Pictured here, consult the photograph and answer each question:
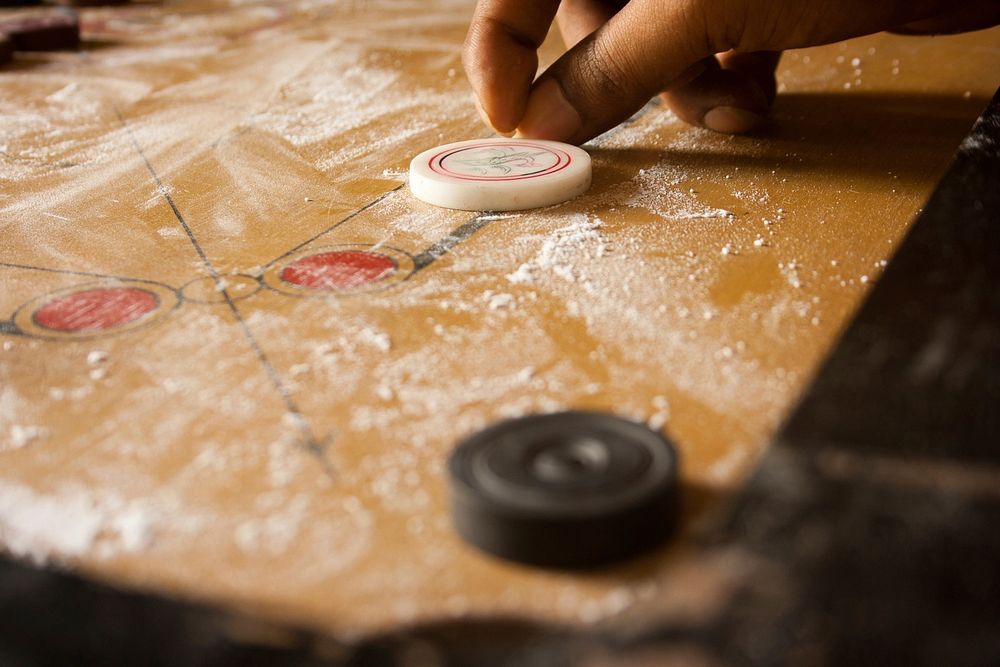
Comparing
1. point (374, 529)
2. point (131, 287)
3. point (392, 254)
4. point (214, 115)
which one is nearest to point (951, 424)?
point (374, 529)

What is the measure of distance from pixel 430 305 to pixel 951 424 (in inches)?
25.2

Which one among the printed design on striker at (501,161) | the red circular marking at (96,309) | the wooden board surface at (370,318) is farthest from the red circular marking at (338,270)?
the printed design on striker at (501,161)

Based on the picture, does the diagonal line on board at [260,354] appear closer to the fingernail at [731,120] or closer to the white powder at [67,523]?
the white powder at [67,523]

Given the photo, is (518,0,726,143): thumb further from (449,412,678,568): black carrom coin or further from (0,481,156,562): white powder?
(0,481,156,562): white powder

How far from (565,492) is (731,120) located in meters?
1.40

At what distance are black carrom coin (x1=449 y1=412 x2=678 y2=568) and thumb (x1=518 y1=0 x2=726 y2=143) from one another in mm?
1041

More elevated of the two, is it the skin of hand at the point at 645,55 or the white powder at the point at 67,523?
the skin of hand at the point at 645,55

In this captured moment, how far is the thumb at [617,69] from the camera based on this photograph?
1.65 m

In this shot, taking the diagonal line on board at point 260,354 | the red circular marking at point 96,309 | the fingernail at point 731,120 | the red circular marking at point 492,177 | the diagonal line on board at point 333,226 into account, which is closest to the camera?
the diagonal line on board at point 260,354

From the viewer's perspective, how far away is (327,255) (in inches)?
55.6

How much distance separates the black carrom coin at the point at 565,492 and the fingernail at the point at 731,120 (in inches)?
50.6

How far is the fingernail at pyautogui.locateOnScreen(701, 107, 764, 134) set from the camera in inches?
76.5

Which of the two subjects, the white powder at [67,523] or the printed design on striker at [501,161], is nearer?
the white powder at [67,523]

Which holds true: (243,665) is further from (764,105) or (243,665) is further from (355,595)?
(764,105)
